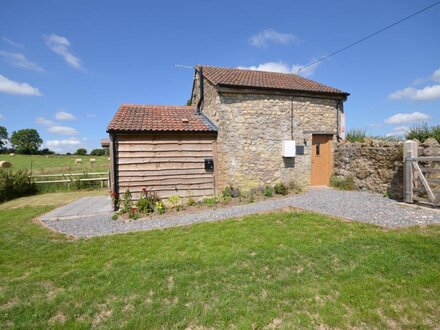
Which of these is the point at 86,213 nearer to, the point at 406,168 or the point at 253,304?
the point at 253,304

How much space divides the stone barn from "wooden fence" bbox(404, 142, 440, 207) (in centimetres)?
387

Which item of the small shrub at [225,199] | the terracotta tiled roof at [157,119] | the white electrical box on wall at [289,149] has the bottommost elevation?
the small shrub at [225,199]

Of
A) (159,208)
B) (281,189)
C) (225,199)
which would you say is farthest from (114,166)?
(281,189)

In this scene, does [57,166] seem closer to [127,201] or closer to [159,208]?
[127,201]

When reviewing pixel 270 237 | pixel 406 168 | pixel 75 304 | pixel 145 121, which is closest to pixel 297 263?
pixel 270 237

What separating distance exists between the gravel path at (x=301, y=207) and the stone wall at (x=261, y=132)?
71.2 inches

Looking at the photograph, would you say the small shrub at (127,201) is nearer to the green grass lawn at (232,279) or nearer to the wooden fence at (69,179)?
the green grass lawn at (232,279)

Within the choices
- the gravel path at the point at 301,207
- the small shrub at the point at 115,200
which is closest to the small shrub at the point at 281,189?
the gravel path at the point at 301,207

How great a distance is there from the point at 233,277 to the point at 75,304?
7.29 ft

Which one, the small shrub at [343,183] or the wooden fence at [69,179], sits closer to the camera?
the small shrub at [343,183]

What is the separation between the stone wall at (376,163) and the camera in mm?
8330

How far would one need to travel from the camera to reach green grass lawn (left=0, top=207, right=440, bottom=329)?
2895 millimetres

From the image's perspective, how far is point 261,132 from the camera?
33.9 ft

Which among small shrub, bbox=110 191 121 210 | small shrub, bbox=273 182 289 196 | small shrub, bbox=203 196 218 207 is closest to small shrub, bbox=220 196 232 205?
small shrub, bbox=203 196 218 207
